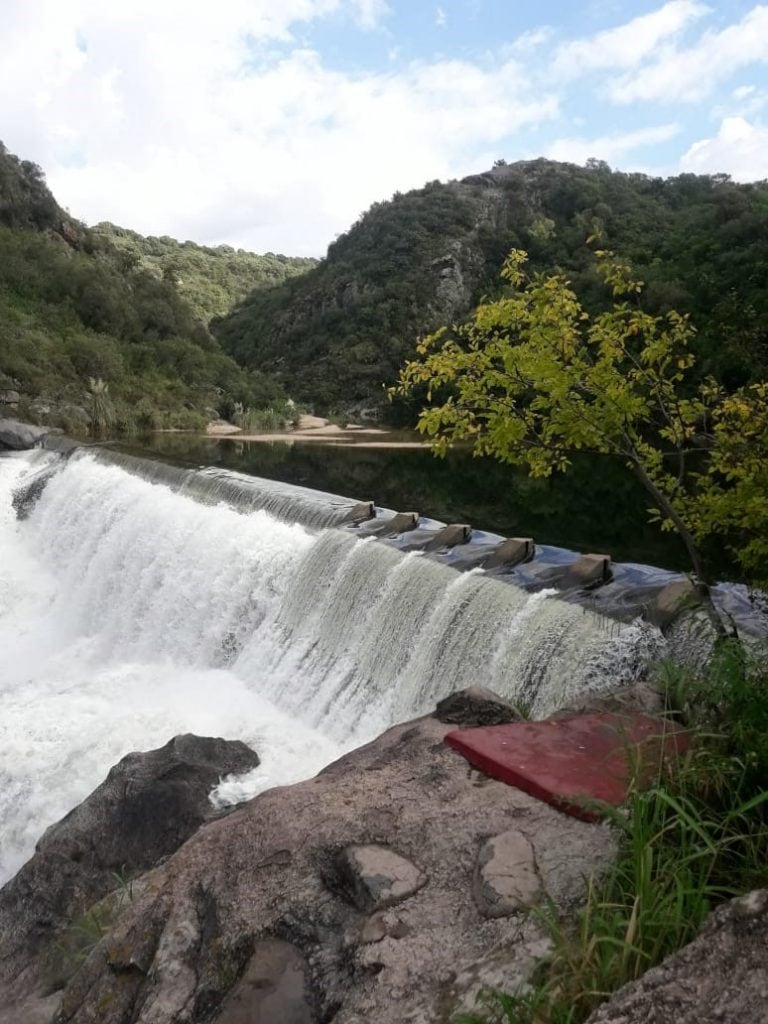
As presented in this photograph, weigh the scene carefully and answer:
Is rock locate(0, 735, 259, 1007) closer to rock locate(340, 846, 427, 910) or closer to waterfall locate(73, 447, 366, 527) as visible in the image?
rock locate(340, 846, 427, 910)

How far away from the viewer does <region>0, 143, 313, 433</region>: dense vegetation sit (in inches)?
1086

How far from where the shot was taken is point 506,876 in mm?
2973

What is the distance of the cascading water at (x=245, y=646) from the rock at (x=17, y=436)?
9060mm

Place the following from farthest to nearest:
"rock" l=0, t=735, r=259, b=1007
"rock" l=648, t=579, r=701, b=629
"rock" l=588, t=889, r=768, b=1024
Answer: "rock" l=648, t=579, r=701, b=629 < "rock" l=0, t=735, r=259, b=1007 < "rock" l=588, t=889, r=768, b=1024

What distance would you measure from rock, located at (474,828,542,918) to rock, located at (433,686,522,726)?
1443 millimetres

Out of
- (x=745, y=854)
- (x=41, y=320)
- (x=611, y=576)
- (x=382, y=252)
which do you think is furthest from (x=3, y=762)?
(x=382, y=252)

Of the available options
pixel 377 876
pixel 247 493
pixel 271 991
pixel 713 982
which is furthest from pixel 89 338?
pixel 713 982

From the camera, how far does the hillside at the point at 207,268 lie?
82.7m

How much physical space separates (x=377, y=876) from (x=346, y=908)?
173 millimetres

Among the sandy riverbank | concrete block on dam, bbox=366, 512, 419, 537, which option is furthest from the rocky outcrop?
the sandy riverbank

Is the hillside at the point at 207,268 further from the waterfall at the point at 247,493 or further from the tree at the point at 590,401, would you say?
the tree at the point at 590,401

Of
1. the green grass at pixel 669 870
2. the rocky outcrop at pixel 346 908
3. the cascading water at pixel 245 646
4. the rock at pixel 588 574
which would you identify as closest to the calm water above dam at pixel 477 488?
the rock at pixel 588 574

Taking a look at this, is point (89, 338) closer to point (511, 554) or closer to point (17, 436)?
point (17, 436)

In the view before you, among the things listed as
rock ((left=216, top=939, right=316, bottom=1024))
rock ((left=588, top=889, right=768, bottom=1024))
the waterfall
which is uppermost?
the waterfall
